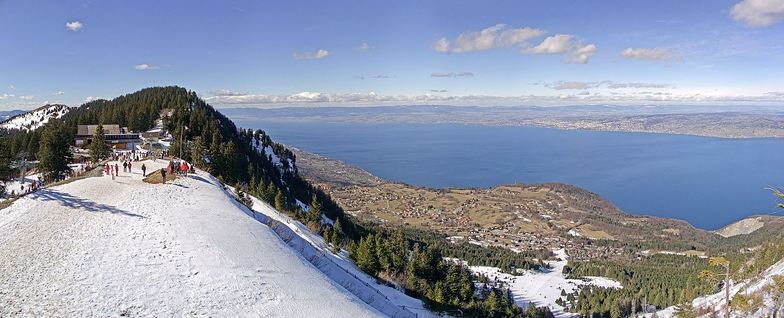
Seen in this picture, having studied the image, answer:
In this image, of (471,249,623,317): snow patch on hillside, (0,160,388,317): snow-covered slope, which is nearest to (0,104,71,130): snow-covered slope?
(471,249,623,317): snow patch on hillside

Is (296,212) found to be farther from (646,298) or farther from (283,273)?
(646,298)

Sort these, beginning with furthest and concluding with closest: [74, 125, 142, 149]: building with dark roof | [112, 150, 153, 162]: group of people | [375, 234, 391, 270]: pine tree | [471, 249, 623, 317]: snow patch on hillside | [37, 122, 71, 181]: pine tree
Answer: [471, 249, 623, 317]: snow patch on hillside
[74, 125, 142, 149]: building with dark roof
[112, 150, 153, 162]: group of people
[37, 122, 71, 181]: pine tree
[375, 234, 391, 270]: pine tree

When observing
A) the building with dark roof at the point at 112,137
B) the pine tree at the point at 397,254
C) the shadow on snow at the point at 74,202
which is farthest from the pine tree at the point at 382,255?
the building with dark roof at the point at 112,137

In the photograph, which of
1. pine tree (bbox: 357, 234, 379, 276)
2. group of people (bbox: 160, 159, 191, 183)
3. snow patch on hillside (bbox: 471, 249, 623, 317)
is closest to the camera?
group of people (bbox: 160, 159, 191, 183)

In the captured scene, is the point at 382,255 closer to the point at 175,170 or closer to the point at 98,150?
the point at 175,170

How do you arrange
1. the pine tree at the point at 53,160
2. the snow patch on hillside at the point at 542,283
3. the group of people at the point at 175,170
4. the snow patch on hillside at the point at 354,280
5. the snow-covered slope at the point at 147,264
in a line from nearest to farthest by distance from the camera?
the snow-covered slope at the point at 147,264
the snow patch on hillside at the point at 354,280
the group of people at the point at 175,170
the pine tree at the point at 53,160
the snow patch on hillside at the point at 542,283

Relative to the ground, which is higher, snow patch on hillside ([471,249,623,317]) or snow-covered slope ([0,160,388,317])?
snow-covered slope ([0,160,388,317])

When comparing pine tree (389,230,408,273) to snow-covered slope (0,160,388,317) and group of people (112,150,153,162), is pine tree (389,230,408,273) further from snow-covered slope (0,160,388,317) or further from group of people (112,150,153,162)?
group of people (112,150,153,162)

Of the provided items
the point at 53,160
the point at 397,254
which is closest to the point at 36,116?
the point at 53,160

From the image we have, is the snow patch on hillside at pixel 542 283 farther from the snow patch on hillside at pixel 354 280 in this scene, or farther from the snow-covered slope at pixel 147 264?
the snow-covered slope at pixel 147 264
